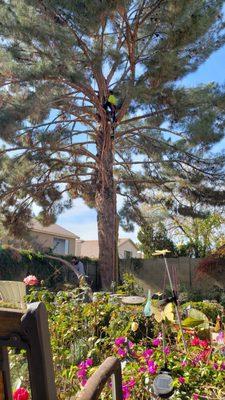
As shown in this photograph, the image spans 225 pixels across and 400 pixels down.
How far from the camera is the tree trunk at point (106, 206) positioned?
12.1 m

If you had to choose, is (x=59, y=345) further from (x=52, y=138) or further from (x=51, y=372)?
(x=52, y=138)

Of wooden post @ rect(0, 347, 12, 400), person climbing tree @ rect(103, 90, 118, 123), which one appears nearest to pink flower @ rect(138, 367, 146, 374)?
wooden post @ rect(0, 347, 12, 400)

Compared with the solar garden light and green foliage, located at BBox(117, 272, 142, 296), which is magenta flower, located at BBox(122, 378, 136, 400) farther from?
green foliage, located at BBox(117, 272, 142, 296)

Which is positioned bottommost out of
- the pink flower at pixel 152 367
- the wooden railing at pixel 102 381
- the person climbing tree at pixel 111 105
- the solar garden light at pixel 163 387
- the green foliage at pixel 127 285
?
the solar garden light at pixel 163 387

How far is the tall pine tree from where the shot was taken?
384 inches

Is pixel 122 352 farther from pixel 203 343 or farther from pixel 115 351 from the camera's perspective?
pixel 203 343

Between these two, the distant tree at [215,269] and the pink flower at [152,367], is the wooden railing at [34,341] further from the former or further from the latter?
the distant tree at [215,269]

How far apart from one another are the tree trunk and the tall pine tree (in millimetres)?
29

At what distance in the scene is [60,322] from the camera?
11.6ft

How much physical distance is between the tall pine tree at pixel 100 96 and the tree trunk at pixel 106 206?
3cm

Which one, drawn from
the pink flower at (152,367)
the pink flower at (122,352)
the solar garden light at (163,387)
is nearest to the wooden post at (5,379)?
the solar garden light at (163,387)

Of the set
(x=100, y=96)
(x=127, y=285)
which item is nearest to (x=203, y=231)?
(x=100, y=96)

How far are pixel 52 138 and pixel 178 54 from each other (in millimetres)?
3672

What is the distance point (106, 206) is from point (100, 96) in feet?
9.53
